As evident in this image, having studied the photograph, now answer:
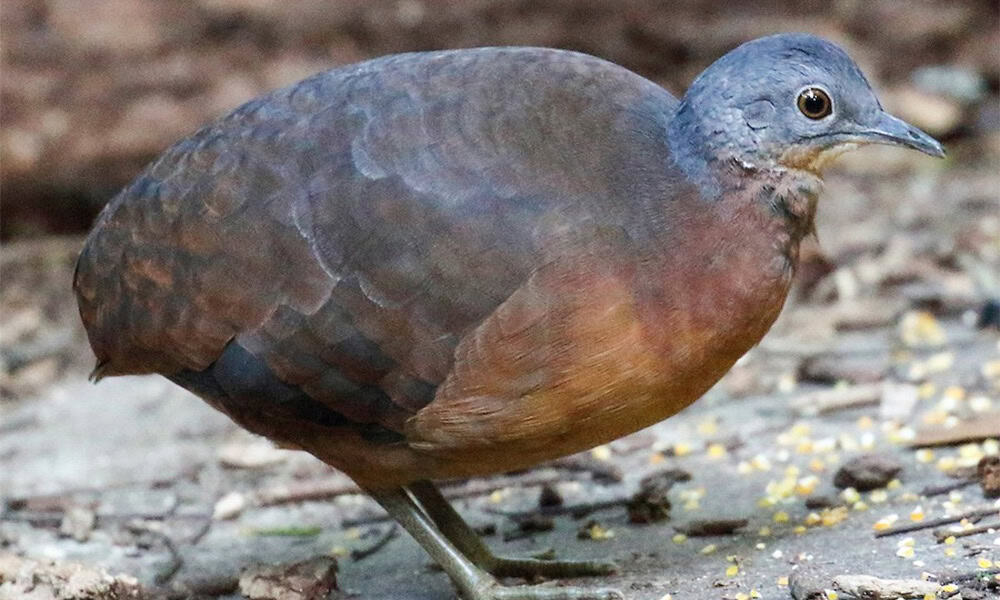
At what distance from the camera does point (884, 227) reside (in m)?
7.53

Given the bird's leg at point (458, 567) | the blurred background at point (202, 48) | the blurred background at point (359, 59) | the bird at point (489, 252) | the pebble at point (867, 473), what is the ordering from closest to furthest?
the bird at point (489, 252), the bird's leg at point (458, 567), the pebble at point (867, 473), the blurred background at point (359, 59), the blurred background at point (202, 48)

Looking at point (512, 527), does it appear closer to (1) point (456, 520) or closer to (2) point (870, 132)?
(1) point (456, 520)

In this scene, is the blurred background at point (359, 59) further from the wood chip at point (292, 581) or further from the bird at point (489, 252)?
the bird at point (489, 252)

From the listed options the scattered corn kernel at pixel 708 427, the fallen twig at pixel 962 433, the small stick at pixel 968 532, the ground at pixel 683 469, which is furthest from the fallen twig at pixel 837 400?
the small stick at pixel 968 532

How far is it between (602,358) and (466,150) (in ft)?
2.27

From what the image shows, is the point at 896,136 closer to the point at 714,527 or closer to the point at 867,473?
the point at 867,473

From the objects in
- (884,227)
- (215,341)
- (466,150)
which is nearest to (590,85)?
(466,150)

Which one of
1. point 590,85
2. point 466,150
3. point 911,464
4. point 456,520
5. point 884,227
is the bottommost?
point 456,520

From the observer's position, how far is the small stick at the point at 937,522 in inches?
159

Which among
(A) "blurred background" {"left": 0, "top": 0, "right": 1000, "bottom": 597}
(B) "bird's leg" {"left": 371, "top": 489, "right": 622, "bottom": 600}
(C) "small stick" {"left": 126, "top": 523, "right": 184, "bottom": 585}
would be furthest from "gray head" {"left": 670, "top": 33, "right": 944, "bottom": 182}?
(C) "small stick" {"left": 126, "top": 523, "right": 184, "bottom": 585}

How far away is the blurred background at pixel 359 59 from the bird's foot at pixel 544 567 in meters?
1.30

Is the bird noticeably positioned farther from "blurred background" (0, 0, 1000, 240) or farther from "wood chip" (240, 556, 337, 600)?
"blurred background" (0, 0, 1000, 240)

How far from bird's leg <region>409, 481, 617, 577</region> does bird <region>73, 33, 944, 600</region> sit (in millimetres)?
64

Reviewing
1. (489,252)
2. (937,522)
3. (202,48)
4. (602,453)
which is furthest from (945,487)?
(202,48)
